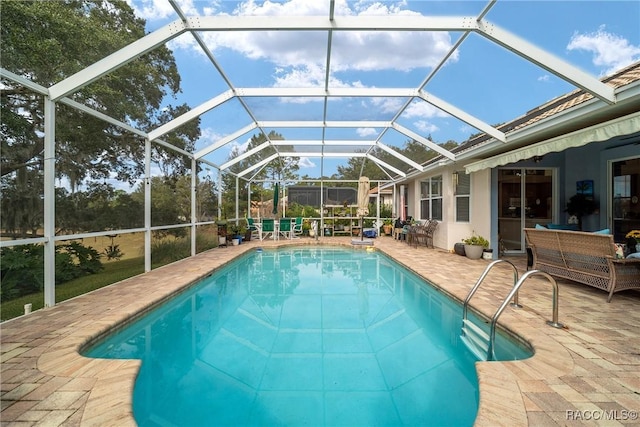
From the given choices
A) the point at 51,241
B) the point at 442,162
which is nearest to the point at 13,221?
the point at 51,241

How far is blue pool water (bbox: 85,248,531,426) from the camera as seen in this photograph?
257cm

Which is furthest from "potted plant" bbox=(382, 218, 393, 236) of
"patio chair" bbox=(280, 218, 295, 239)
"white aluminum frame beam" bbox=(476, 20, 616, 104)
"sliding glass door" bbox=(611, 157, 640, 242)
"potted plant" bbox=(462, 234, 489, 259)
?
"white aluminum frame beam" bbox=(476, 20, 616, 104)

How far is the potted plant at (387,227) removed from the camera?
1598cm

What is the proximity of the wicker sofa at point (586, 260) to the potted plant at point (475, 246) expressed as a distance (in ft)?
8.74

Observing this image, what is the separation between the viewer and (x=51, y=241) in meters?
4.38

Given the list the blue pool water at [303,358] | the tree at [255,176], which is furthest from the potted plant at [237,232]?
the blue pool water at [303,358]

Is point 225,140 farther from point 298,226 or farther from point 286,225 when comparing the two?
point 298,226

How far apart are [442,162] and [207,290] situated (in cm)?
787

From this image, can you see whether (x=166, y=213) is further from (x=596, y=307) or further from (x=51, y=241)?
(x=596, y=307)

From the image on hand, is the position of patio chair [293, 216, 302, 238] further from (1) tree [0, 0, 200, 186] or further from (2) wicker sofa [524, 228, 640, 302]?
(2) wicker sofa [524, 228, 640, 302]

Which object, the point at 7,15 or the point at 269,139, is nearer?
the point at 7,15

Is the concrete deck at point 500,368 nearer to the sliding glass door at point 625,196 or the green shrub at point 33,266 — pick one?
the green shrub at point 33,266

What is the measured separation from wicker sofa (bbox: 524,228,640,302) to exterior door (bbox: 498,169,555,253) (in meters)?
4.00

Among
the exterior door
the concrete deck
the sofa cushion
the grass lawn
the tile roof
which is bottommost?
the concrete deck
